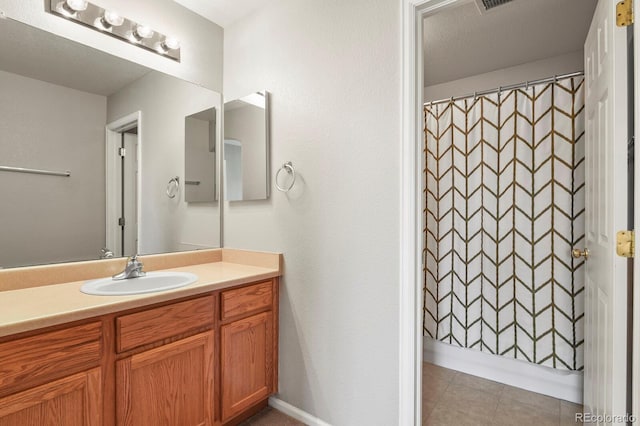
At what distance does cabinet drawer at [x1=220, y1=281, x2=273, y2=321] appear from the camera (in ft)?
5.30

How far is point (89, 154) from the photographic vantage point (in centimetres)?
169

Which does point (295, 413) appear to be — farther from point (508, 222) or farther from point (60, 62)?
point (60, 62)

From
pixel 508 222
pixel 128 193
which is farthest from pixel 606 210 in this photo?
pixel 128 193

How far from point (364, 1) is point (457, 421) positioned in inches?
91.5

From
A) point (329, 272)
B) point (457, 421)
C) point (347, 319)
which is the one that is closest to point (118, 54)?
point (329, 272)

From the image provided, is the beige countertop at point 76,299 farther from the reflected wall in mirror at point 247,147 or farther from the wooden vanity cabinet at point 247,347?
the reflected wall in mirror at point 247,147

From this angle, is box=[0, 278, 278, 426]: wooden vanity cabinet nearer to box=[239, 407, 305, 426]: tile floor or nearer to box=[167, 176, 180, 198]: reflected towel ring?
box=[239, 407, 305, 426]: tile floor

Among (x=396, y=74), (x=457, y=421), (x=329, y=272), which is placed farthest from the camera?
(x=457, y=421)

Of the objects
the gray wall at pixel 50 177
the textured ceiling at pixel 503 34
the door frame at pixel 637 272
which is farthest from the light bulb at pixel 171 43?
the door frame at pixel 637 272

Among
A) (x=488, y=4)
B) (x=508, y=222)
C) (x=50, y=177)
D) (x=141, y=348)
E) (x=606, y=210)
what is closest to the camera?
(x=606, y=210)

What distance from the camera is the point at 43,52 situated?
152cm

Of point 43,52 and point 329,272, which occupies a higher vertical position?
point 43,52

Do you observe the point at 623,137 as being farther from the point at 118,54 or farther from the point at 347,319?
the point at 118,54

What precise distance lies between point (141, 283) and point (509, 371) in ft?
7.98
